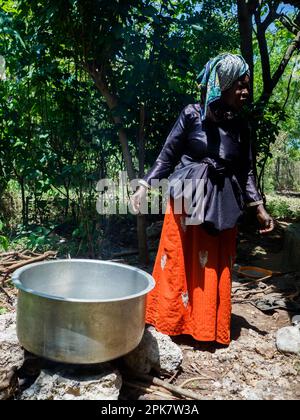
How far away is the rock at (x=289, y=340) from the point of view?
2.87 m

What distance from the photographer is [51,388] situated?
1938mm

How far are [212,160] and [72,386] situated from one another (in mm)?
1621

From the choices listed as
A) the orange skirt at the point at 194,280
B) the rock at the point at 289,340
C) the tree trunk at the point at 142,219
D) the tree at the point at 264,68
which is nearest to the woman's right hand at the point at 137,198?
the orange skirt at the point at 194,280

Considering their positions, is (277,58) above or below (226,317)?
above

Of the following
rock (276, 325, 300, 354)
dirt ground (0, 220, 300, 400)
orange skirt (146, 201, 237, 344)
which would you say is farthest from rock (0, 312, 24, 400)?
rock (276, 325, 300, 354)

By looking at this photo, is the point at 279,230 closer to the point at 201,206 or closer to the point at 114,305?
the point at 201,206

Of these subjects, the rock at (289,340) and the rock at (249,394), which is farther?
the rock at (289,340)

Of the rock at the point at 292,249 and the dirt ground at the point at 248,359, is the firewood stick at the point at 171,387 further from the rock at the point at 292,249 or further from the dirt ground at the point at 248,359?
the rock at the point at 292,249

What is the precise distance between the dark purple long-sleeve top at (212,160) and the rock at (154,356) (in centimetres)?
80

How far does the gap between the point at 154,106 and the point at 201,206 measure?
2.51 metres

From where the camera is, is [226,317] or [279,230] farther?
[279,230]

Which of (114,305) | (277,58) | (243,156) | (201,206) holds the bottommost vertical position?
(114,305)

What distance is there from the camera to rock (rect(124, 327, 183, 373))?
7.94 ft
